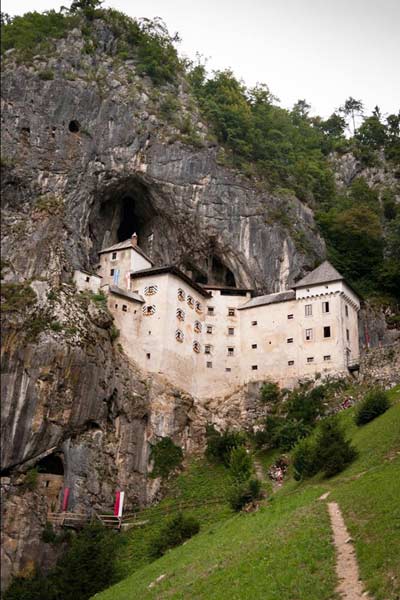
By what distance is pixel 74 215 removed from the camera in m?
55.8

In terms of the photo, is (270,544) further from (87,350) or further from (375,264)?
(375,264)

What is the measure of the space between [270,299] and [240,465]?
19.8m

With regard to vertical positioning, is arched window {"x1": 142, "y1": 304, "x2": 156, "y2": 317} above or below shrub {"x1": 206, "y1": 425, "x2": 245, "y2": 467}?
above

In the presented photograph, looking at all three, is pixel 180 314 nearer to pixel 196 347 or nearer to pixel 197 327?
pixel 197 327

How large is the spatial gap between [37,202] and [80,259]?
20.8ft

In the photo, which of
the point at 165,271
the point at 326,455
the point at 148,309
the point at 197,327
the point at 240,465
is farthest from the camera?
the point at 197,327

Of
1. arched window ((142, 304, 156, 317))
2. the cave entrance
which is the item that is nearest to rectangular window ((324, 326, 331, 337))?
arched window ((142, 304, 156, 317))

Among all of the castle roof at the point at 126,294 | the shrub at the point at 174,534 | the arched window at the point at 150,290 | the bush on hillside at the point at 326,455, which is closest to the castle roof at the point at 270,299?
the arched window at the point at 150,290

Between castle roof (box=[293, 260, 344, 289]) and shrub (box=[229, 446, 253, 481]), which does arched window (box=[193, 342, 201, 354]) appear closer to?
castle roof (box=[293, 260, 344, 289])

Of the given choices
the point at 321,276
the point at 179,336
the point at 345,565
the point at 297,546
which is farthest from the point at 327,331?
the point at 345,565

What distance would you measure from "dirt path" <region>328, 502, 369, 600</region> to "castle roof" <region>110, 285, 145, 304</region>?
106 ft

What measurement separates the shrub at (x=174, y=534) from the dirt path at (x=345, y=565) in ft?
41.6

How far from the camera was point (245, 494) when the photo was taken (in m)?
35.7

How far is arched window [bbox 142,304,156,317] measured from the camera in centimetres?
5383
